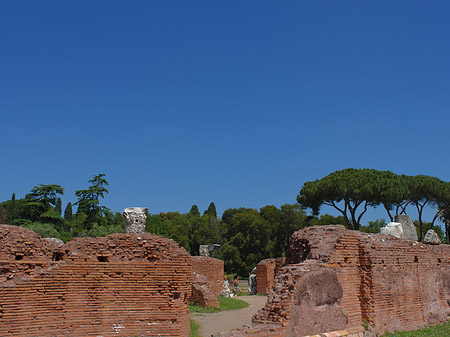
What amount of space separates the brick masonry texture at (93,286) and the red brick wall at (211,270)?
1067 centimetres

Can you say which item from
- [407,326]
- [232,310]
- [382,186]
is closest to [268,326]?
[407,326]

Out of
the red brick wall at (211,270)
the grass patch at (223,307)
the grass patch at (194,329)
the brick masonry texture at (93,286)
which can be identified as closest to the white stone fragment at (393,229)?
the brick masonry texture at (93,286)

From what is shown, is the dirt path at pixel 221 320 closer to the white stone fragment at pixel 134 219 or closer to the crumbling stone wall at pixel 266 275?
the white stone fragment at pixel 134 219

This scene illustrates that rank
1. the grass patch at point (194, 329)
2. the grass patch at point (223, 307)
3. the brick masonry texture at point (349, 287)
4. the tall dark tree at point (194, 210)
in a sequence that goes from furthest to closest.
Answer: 1. the tall dark tree at point (194, 210)
2. the grass patch at point (223, 307)
3. the grass patch at point (194, 329)
4. the brick masonry texture at point (349, 287)

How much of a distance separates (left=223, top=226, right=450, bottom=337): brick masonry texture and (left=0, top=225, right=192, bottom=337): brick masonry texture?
257 centimetres

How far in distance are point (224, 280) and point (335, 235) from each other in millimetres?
13569

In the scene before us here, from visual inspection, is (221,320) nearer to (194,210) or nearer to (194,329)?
(194,329)

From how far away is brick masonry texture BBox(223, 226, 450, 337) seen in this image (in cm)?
693

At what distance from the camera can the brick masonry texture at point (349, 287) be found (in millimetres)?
6926

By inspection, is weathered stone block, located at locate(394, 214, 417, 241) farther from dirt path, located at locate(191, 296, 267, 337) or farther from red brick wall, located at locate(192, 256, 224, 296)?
red brick wall, located at locate(192, 256, 224, 296)

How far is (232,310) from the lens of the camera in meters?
15.1

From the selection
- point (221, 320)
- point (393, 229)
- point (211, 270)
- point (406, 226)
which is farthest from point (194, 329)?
point (211, 270)

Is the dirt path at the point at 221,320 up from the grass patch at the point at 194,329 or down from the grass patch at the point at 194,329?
down

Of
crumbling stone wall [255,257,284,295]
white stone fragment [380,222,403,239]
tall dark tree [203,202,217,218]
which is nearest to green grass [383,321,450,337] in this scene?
white stone fragment [380,222,403,239]
